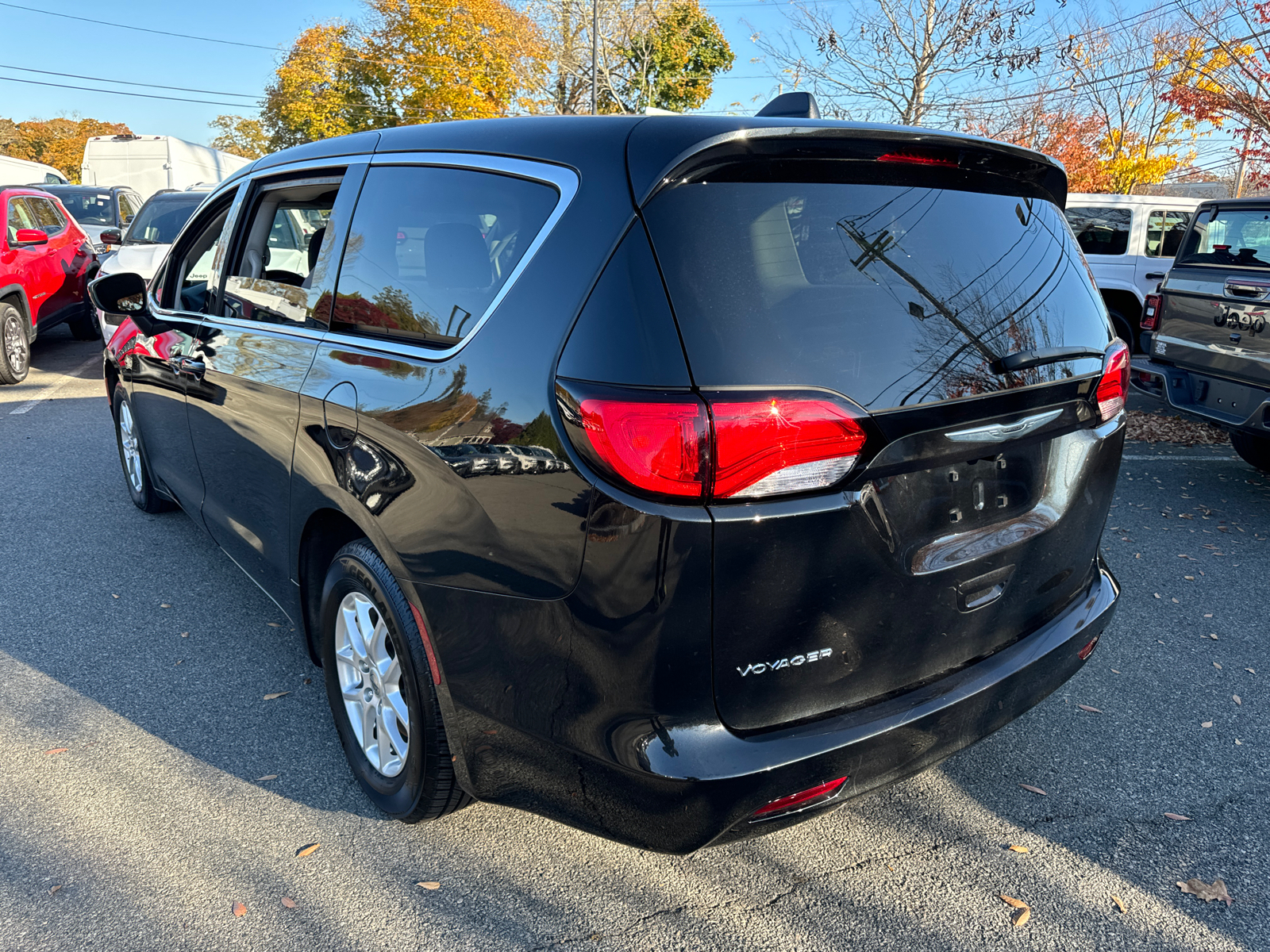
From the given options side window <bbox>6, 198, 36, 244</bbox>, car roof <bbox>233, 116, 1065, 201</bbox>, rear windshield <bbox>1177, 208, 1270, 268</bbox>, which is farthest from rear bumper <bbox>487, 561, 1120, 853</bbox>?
side window <bbox>6, 198, 36, 244</bbox>

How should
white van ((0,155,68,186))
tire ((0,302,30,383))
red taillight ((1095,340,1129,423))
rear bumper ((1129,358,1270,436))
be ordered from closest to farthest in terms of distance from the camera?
red taillight ((1095,340,1129,423)) → rear bumper ((1129,358,1270,436)) → tire ((0,302,30,383)) → white van ((0,155,68,186))

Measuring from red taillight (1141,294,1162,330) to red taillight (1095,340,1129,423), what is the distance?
4780mm

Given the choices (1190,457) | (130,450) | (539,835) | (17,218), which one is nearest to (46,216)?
(17,218)

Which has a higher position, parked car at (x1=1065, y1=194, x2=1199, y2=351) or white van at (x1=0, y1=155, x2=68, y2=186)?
white van at (x1=0, y1=155, x2=68, y2=186)

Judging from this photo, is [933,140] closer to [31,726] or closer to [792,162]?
[792,162]

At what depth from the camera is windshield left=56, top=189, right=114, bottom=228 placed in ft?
51.6

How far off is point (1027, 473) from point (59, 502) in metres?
5.47

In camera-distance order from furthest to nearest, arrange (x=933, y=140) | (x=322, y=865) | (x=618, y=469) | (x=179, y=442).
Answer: (x=179, y=442) → (x=322, y=865) → (x=933, y=140) → (x=618, y=469)

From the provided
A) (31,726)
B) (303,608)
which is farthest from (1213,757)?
(31,726)

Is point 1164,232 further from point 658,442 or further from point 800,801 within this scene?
point 658,442

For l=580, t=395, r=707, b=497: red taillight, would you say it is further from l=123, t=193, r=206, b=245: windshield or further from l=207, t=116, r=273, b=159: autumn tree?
l=207, t=116, r=273, b=159: autumn tree

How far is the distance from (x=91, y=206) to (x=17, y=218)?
679 centimetres

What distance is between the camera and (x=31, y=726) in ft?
10.1

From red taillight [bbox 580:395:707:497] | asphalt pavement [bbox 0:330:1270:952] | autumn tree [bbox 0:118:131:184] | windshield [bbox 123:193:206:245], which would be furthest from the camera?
autumn tree [bbox 0:118:131:184]
